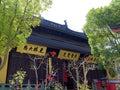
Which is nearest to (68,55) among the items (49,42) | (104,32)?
(49,42)

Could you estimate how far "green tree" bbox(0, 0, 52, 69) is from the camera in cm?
884

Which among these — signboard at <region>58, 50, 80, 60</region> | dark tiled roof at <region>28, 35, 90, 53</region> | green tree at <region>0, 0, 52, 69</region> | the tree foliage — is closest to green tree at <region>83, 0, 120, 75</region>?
the tree foliage

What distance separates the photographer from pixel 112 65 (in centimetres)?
1596

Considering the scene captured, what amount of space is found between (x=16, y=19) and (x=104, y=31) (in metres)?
7.85

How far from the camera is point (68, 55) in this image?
64.5ft

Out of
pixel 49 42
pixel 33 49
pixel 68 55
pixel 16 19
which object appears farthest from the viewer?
pixel 68 55

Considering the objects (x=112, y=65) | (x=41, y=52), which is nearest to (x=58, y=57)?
(x=41, y=52)

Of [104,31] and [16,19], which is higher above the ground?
[104,31]

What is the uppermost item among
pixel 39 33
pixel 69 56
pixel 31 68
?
pixel 39 33

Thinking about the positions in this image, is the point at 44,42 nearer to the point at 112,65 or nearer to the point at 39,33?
the point at 39,33

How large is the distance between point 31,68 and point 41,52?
1679 millimetres

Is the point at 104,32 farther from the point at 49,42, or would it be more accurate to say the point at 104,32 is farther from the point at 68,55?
the point at 68,55

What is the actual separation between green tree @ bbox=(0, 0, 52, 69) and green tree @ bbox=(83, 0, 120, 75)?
6299 mm

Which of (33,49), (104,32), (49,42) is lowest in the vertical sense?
(33,49)
